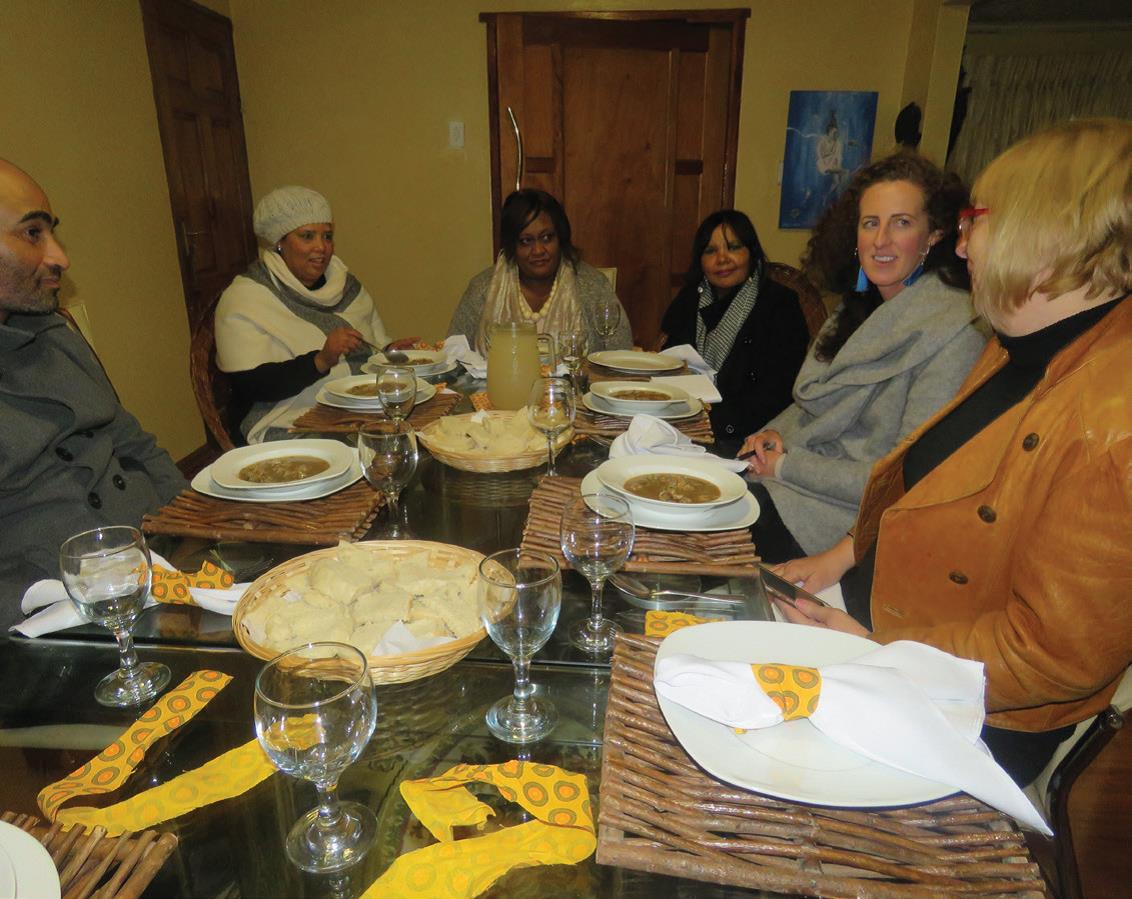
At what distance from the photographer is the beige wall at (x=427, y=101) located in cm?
389

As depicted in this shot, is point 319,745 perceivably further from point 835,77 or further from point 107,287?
point 835,77

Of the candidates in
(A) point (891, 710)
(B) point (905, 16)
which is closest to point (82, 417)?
(A) point (891, 710)

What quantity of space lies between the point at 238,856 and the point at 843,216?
6.54 ft

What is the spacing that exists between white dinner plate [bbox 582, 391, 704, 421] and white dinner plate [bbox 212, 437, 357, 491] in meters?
0.65

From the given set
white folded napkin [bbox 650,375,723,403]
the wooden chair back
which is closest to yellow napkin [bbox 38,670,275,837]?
white folded napkin [bbox 650,375,723,403]

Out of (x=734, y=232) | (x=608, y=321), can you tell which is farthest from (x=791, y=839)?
(x=734, y=232)

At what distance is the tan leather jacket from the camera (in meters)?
0.88

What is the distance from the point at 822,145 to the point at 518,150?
171 centimetres

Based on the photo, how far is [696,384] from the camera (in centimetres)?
211

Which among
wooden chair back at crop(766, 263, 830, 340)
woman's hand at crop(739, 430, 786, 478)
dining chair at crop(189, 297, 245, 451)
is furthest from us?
wooden chair back at crop(766, 263, 830, 340)

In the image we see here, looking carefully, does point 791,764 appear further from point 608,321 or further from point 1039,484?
point 608,321

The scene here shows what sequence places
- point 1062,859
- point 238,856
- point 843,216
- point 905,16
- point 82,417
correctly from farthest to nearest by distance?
point 905,16 → point 843,216 → point 82,417 → point 1062,859 → point 238,856

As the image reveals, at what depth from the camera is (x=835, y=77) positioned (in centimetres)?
396

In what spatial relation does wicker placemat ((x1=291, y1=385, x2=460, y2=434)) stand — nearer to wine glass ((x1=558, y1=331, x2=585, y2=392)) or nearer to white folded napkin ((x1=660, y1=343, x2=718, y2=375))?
wine glass ((x1=558, y1=331, x2=585, y2=392))
